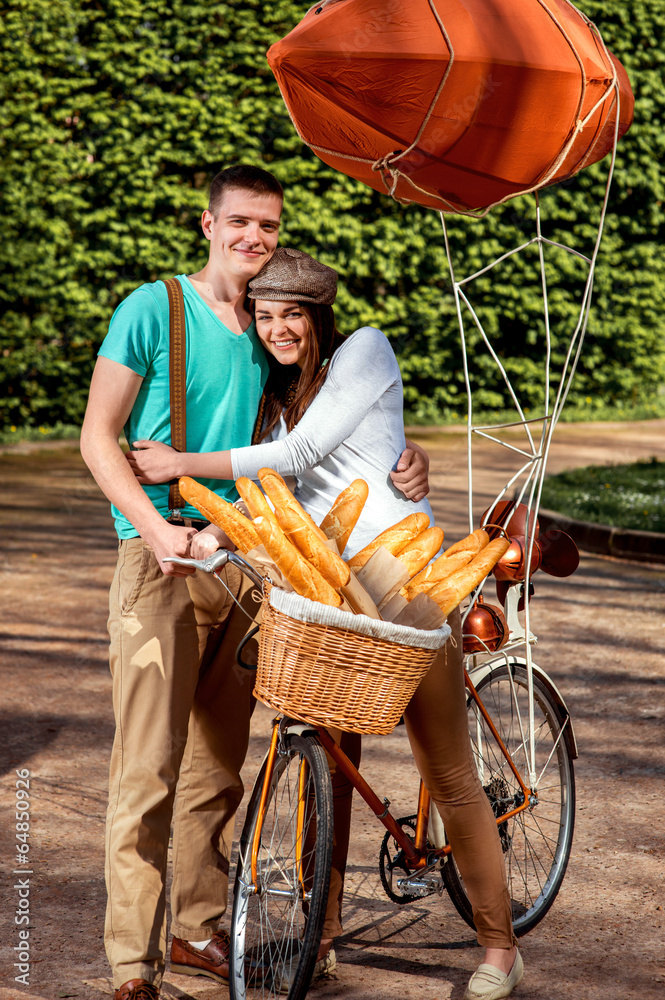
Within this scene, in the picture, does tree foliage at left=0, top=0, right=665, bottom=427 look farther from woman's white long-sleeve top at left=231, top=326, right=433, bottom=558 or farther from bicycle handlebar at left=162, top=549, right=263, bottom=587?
bicycle handlebar at left=162, top=549, right=263, bottom=587

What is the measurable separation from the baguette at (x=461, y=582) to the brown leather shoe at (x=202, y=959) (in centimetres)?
122

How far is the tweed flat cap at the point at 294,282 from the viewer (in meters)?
2.69

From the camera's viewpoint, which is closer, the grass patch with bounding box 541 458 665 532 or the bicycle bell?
the bicycle bell

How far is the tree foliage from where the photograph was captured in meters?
13.4

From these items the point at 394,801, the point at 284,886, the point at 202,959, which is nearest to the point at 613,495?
the point at 394,801

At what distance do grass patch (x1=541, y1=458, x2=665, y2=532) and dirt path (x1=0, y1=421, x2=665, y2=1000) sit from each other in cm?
74

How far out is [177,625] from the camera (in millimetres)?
2707

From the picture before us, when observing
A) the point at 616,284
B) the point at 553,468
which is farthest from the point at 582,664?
the point at 616,284

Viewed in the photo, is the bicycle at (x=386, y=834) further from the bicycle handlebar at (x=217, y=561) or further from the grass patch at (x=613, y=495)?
the grass patch at (x=613, y=495)

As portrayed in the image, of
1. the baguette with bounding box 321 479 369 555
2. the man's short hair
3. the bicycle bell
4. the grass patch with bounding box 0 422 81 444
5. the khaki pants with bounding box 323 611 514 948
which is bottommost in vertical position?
the grass patch with bounding box 0 422 81 444

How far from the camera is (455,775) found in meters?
2.63

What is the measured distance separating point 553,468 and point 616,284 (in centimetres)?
619

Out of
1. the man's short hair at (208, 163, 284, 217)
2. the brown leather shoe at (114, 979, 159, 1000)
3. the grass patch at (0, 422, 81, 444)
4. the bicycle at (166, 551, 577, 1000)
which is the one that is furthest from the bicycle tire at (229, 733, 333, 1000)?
the grass patch at (0, 422, 81, 444)

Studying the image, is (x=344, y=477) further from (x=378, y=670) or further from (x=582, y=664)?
(x=582, y=664)
